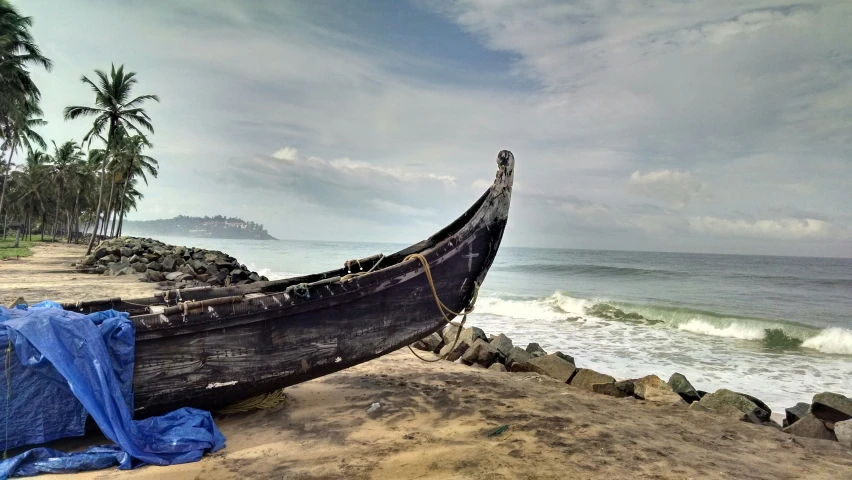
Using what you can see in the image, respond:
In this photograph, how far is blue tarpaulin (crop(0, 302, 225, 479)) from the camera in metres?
3.19

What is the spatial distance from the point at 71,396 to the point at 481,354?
16.8ft

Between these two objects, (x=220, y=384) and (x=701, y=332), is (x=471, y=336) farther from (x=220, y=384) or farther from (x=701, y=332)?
(x=701, y=332)

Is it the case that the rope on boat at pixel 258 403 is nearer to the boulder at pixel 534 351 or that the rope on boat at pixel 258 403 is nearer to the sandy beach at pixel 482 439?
the sandy beach at pixel 482 439

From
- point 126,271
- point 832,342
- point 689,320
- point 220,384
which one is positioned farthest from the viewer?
point 126,271

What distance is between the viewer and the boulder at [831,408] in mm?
4980

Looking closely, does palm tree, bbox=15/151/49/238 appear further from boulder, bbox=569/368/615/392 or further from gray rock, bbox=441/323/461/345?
boulder, bbox=569/368/615/392

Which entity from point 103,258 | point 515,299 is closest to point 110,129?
point 103,258

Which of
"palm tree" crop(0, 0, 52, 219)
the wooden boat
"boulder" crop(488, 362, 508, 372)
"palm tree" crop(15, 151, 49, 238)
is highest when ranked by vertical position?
"palm tree" crop(0, 0, 52, 219)

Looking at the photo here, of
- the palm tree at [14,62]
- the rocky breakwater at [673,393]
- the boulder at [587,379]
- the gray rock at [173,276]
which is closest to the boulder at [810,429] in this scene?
the rocky breakwater at [673,393]

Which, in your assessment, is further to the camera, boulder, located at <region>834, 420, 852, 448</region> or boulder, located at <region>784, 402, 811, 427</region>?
boulder, located at <region>784, 402, 811, 427</region>

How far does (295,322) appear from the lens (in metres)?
4.08

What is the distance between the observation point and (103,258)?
17.0 meters

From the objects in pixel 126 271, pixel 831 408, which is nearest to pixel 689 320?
pixel 831 408

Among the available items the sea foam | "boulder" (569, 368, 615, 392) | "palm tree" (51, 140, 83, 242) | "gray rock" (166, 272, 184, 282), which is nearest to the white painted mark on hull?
"boulder" (569, 368, 615, 392)
